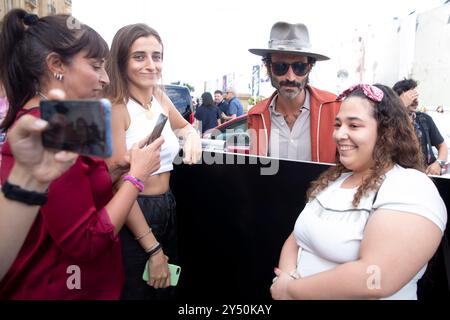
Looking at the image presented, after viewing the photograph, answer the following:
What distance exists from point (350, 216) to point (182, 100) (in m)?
7.77

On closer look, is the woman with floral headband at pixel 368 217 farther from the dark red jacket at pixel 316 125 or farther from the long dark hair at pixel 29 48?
the long dark hair at pixel 29 48

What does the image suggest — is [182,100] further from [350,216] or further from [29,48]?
[350,216]

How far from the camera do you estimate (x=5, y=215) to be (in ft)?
2.75

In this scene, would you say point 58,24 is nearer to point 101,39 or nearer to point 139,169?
point 101,39

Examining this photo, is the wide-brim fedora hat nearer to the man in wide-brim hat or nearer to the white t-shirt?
the man in wide-brim hat

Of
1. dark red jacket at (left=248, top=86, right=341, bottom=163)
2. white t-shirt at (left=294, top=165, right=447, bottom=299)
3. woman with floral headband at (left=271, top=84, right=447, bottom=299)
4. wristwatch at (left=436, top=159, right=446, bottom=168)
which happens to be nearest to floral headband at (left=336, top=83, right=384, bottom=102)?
woman with floral headband at (left=271, top=84, right=447, bottom=299)

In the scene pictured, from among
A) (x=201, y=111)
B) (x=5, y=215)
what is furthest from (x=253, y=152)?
(x=201, y=111)

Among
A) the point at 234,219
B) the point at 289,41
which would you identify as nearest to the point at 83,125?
the point at 234,219

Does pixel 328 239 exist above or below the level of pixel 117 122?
below

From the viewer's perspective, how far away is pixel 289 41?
7.95ft

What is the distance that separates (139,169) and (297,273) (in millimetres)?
762

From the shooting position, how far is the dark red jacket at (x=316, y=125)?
7.10ft
